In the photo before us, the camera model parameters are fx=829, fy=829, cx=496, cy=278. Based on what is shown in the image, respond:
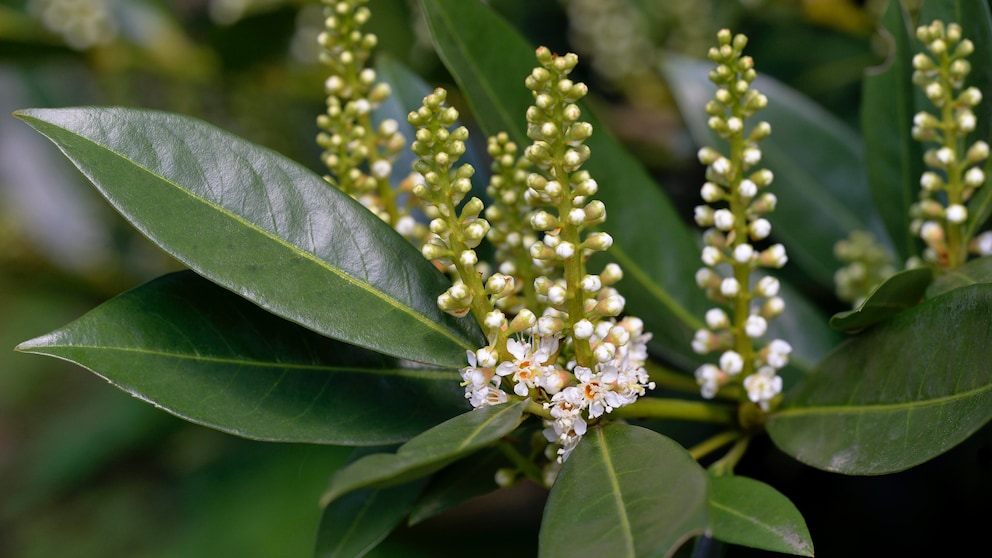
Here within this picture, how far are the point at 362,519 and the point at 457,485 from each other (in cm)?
17

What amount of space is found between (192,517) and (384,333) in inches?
129

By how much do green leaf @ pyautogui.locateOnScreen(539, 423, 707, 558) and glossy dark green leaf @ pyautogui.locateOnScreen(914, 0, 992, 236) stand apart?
Answer: 30.3 inches

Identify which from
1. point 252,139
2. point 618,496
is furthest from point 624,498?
point 252,139

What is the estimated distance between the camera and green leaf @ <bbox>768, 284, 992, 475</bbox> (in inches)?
39.3

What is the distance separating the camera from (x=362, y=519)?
129cm

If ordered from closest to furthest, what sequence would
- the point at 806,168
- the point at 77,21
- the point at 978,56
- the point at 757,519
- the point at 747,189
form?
1. the point at 757,519
2. the point at 747,189
3. the point at 978,56
4. the point at 806,168
5. the point at 77,21

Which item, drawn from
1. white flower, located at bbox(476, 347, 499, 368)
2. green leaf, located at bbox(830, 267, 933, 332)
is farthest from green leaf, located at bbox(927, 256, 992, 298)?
white flower, located at bbox(476, 347, 499, 368)

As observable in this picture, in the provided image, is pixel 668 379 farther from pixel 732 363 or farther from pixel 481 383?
pixel 481 383

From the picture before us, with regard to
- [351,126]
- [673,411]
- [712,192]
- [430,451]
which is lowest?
[673,411]

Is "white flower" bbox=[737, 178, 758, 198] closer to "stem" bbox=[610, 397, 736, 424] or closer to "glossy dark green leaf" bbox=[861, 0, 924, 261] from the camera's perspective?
"stem" bbox=[610, 397, 736, 424]

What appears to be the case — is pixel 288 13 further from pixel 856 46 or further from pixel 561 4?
pixel 856 46

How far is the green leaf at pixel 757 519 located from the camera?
96 cm

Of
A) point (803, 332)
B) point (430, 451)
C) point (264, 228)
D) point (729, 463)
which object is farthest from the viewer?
point (803, 332)

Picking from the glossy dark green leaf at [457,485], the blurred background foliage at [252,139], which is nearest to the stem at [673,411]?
the glossy dark green leaf at [457,485]
